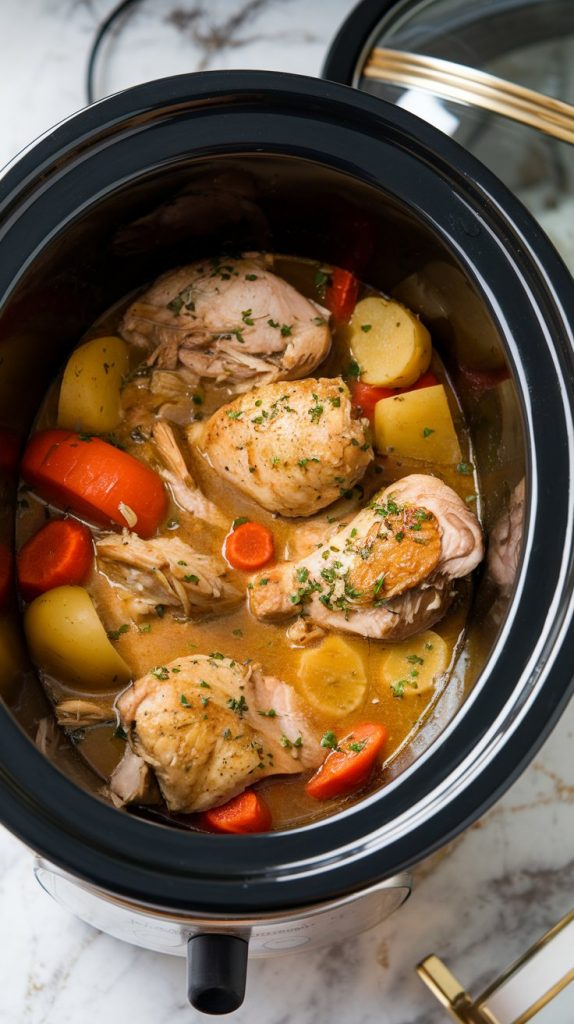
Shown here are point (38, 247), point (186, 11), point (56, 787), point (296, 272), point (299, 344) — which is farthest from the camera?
point (186, 11)

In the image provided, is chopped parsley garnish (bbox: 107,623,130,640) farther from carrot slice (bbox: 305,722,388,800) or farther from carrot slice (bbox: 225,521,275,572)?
carrot slice (bbox: 305,722,388,800)

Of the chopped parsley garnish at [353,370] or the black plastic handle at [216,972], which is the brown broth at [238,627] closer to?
the chopped parsley garnish at [353,370]

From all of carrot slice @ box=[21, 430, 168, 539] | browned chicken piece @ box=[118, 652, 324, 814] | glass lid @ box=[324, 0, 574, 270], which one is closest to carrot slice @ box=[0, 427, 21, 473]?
carrot slice @ box=[21, 430, 168, 539]

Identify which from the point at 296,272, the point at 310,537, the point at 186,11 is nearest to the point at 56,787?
the point at 310,537

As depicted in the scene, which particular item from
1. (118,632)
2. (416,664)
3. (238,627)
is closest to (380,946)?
(416,664)

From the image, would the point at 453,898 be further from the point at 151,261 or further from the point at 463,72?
the point at 463,72

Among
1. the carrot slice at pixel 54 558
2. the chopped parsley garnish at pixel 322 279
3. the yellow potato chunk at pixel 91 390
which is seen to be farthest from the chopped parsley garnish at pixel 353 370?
the carrot slice at pixel 54 558

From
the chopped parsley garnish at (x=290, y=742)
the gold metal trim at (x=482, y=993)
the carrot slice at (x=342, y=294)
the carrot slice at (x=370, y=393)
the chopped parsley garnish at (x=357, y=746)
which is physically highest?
the carrot slice at (x=342, y=294)
